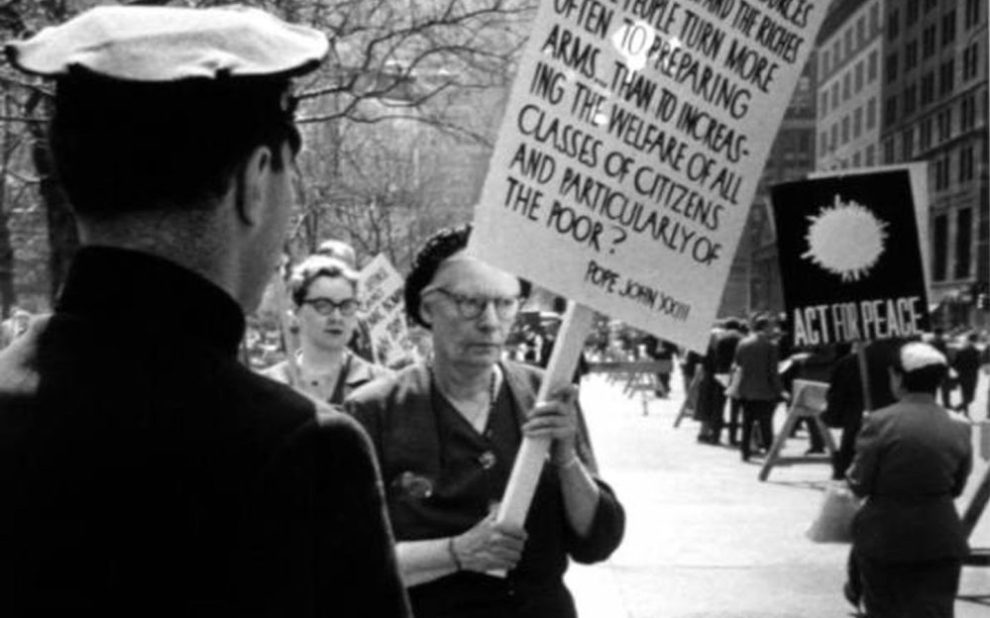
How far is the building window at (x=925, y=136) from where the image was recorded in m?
85.0

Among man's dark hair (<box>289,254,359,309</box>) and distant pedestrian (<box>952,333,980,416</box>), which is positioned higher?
man's dark hair (<box>289,254,359,309</box>)

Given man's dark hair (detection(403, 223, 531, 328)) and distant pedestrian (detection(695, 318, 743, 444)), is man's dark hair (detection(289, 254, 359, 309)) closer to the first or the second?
man's dark hair (detection(403, 223, 531, 328))

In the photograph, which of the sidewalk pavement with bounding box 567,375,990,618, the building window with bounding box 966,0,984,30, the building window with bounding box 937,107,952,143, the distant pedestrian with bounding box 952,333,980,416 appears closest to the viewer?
the sidewalk pavement with bounding box 567,375,990,618

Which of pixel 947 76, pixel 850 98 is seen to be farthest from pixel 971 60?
pixel 850 98

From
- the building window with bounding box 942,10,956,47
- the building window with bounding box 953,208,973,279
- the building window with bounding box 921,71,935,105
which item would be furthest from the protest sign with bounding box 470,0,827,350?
the building window with bounding box 953,208,973,279

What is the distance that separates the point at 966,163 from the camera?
267ft

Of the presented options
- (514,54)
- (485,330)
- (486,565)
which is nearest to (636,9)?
(485,330)

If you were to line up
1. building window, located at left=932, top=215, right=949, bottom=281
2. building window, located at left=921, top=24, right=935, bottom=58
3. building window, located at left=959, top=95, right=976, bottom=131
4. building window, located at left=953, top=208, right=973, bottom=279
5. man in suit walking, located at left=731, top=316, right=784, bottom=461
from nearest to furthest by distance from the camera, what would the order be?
man in suit walking, located at left=731, top=316, right=784, bottom=461 < building window, located at left=921, top=24, right=935, bottom=58 < building window, located at left=959, top=95, right=976, bottom=131 < building window, located at left=953, top=208, right=973, bottom=279 < building window, located at left=932, top=215, right=949, bottom=281

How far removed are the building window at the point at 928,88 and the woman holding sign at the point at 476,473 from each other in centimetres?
8136

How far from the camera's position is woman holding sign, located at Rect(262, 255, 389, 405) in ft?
19.1

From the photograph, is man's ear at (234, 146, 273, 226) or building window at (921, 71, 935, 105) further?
building window at (921, 71, 935, 105)

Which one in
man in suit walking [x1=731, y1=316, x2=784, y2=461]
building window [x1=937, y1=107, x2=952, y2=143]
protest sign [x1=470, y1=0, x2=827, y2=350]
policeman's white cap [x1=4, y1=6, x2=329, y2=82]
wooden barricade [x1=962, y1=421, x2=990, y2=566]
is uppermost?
policeman's white cap [x1=4, y1=6, x2=329, y2=82]

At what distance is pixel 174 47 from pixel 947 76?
83.5 m

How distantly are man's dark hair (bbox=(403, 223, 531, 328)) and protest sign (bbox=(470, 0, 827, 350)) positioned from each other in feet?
1.41
